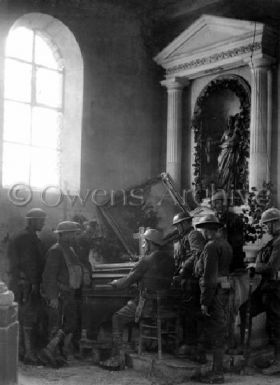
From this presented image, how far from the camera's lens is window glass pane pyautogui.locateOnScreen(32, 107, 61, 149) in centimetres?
1125

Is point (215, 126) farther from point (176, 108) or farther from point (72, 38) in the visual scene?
point (72, 38)

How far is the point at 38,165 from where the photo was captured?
11250 mm

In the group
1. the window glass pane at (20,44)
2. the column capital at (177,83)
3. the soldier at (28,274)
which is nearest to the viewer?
the soldier at (28,274)

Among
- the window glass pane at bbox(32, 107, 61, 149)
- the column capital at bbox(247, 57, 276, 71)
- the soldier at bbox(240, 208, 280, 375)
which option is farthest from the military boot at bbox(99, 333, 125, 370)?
the column capital at bbox(247, 57, 276, 71)

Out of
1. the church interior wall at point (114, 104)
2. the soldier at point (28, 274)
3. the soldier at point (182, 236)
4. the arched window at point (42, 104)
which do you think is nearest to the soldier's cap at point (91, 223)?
the church interior wall at point (114, 104)

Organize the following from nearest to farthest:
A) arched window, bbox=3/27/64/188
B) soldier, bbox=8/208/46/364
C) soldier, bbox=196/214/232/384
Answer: soldier, bbox=196/214/232/384 < soldier, bbox=8/208/46/364 < arched window, bbox=3/27/64/188

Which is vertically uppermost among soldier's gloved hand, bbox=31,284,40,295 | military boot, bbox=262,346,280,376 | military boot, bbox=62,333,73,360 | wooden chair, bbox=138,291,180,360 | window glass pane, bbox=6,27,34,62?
window glass pane, bbox=6,27,34,62

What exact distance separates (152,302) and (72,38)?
6003mm

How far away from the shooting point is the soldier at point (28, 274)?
7816 millimetres

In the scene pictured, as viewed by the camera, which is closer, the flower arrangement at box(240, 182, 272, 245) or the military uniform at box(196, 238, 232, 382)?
the military uniform at box(196, 238, 232, 382)

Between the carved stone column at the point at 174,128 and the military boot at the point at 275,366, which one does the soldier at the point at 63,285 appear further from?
the carved stone column at the point at 174,128

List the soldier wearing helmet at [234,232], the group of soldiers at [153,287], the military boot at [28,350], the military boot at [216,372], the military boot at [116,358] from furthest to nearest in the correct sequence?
1. the soldier wearing helmet at [234,232]
2. the military boot at [28,350]
3. the military boot at [116,358]
4. the group of soldiers at [153,287]
5. the military boot at [216,372]

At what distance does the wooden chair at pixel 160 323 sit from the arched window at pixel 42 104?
4.24 m

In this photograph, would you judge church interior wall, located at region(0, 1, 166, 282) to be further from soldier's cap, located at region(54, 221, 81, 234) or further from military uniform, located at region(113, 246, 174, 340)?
military uniform, located at region(113, 246, 174, 340)
